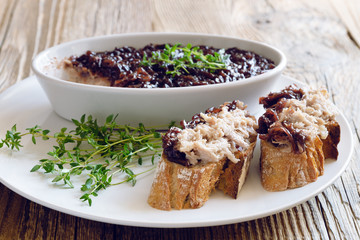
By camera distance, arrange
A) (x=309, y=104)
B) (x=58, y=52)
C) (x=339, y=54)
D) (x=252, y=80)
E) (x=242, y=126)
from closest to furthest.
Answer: (x=242, y=126) < (x=309, y=104) < (x=252, y=80) < (x=58, y=52) < (x=339, y=54)

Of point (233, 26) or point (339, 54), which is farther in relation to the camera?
point (233, 26)

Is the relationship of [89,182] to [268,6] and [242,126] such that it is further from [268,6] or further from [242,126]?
[268,6]

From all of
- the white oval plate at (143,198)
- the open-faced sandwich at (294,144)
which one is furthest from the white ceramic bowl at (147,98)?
the open-faced sandwich at (294,144)

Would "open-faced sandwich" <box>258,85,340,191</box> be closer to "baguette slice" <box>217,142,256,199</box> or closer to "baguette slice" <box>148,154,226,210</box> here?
"baguette slice" <box>217,142,256,199</box>

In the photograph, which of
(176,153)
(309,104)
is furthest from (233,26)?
(176,153)

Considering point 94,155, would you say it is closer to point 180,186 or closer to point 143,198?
point 143,198

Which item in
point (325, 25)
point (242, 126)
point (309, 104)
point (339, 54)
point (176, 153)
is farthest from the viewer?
point (325, 25)

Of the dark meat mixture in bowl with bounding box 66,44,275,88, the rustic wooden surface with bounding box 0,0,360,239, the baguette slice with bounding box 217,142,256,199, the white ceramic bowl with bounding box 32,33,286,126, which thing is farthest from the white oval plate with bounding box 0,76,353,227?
the dark meat mixture in bowl with bounding box 66,44,275,88
